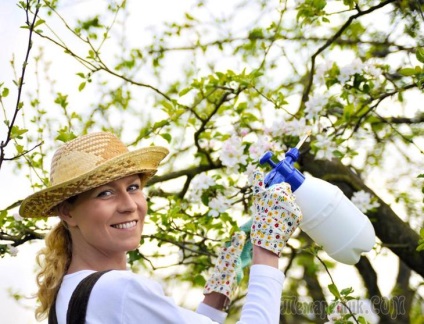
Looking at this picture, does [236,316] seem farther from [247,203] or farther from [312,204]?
[312,204]

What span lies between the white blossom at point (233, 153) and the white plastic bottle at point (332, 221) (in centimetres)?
101

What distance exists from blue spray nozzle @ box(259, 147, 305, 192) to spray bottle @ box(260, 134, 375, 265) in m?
0.06

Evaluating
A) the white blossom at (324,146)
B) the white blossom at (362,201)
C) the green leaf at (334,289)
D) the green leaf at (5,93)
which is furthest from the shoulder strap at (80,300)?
the white blossom at (362,201)

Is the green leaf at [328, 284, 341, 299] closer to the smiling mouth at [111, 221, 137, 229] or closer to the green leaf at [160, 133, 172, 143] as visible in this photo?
the smiling mouth at [111, 221, 137, 229]

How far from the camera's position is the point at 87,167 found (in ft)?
7.63

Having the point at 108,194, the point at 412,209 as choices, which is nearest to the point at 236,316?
the point at 412,209

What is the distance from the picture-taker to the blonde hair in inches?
89.3

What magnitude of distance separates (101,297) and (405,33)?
299 cm

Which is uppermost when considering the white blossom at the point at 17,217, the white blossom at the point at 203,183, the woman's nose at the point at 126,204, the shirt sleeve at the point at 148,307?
the white blossom at the point at 203,183

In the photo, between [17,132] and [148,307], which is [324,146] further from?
[148,307]

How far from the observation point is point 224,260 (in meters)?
2.60

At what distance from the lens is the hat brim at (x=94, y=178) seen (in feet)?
7.40

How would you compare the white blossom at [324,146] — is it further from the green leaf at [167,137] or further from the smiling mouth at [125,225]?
the smiling mouth at [125,225]

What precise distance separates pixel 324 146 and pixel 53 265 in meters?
1.67
